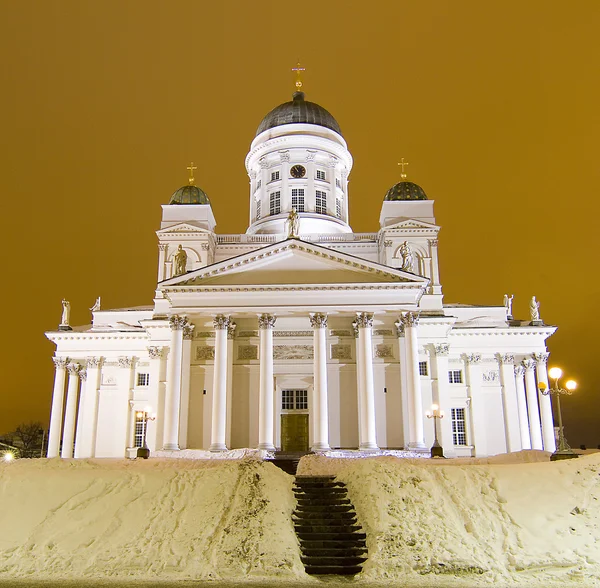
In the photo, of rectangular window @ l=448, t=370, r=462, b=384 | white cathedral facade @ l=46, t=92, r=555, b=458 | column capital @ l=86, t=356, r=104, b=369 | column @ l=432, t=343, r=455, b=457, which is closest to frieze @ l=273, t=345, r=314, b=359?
white cathedral facade @ l=46, t=92, r=555, b=458

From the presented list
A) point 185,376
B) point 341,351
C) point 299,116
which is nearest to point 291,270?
point 341,351

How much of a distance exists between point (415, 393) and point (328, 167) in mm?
23275

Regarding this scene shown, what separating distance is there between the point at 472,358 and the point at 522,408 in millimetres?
4293

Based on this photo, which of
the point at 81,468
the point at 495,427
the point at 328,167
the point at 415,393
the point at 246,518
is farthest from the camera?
the point at 328,167

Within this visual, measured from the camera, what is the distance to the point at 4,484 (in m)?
18.1

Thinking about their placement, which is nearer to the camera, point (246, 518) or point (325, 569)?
point (325, 569)

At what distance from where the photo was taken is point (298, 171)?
49125 mm

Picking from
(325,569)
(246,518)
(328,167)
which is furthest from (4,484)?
(328,167)

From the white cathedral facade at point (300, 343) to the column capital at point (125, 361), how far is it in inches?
5.1

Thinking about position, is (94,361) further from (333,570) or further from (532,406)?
(333,570)

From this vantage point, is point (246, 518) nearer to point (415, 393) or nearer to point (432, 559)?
point (432, 559)

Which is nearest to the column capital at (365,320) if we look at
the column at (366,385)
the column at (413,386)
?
the column at (366,385)

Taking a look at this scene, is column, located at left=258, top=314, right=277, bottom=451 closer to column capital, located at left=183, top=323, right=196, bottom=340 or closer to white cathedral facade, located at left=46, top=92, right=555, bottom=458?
white cathedral facade, located at left=46, top=92, right=555, bottom=458

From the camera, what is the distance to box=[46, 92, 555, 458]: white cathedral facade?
107 ft
